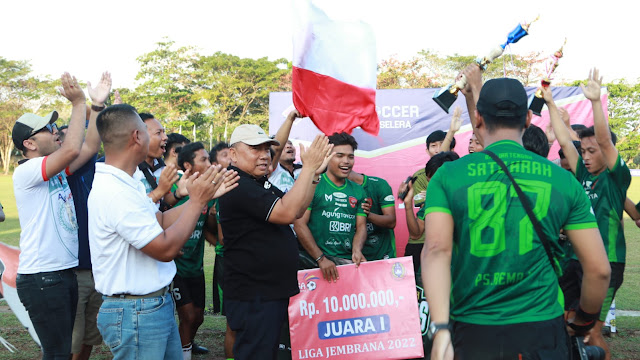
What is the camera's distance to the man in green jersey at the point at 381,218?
20.2ft

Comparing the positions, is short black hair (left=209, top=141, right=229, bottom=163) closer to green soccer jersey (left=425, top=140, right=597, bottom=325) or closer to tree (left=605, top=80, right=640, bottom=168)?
Answer: green soccer jersey (left=425, top=140, right=597, bottom=325)

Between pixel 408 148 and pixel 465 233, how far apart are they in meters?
8.61

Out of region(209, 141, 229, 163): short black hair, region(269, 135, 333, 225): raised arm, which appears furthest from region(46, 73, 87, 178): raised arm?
region(209, 141, 229, 163): short black hair

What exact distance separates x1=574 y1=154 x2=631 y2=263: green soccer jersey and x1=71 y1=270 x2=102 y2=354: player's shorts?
4.48 metres

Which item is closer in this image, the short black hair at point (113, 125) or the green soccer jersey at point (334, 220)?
the short black hair at point (113, 125)

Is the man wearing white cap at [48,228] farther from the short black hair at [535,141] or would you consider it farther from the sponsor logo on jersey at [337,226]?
the short black hair at [535,141]

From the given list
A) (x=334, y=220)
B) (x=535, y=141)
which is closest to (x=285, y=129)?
(x=334, y=220)

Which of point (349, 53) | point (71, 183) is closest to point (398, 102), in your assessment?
point (349, 53)

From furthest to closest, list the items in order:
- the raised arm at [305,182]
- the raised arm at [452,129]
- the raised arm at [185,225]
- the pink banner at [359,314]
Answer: the raised arm at [452,129], the pink banner at [359,314], the raised arm at [305,182], the raised arm at [185,225]

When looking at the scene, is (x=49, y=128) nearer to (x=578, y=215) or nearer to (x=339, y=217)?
(x=339, y=217)

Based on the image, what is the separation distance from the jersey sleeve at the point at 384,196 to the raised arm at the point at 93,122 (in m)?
3.17

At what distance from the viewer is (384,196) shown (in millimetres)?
6285

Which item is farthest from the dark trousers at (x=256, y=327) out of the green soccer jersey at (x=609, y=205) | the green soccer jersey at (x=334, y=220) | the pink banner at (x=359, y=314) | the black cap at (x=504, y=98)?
the green soccer jersey at (x=609, y=205)

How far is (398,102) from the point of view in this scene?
11016 millimetres
